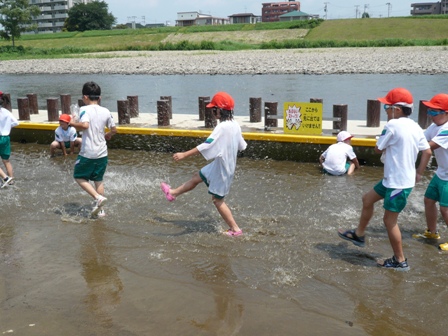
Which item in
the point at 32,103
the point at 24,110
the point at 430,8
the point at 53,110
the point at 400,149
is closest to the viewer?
the point at 400,149

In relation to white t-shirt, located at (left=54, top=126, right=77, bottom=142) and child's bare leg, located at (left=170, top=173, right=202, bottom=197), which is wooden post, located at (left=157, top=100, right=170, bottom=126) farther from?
child's bare leg, located at (left=170, top=173, right=202, bottom=197)

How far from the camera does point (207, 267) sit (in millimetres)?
5273

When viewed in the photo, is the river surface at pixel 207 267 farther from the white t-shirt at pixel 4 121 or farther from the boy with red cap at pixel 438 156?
the white t-shirt at pixel 4 121

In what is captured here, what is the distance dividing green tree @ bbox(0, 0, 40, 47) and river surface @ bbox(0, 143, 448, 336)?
6505 cm

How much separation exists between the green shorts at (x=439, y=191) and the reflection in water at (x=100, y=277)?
3.51 metres

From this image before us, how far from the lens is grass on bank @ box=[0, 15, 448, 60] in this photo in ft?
173

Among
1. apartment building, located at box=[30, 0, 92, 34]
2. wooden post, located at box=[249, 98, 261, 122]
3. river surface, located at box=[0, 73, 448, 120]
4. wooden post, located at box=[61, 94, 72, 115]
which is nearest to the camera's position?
wooden post, located at box=[249, 98, 261, 122]

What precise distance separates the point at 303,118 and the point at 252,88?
16.2 meters

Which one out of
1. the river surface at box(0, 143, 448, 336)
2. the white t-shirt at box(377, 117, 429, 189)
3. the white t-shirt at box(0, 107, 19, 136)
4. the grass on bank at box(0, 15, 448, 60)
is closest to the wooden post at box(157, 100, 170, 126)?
the river surface at box(0, 143, 448, 336)

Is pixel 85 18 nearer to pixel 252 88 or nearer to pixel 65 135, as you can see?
pixel 252 88

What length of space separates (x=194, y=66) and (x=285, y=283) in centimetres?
3631

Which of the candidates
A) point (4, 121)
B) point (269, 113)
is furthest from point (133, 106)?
point (4, 121)

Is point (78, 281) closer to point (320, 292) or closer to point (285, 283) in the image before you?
point (285, 283)

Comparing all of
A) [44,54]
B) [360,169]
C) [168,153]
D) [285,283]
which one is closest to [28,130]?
[168,153]
